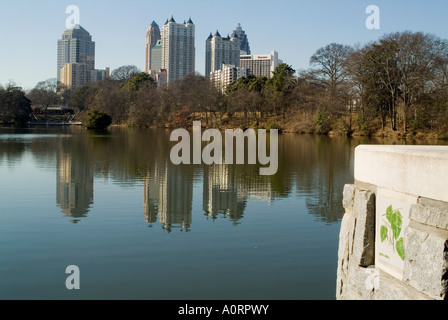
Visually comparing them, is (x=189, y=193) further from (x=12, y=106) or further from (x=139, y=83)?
(x=139, y=83)

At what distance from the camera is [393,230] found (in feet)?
15.8

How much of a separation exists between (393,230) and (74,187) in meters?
12.2

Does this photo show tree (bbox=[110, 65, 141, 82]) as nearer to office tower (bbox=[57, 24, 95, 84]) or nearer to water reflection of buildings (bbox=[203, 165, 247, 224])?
office tower (bbox=[57, 24, 95, 84])


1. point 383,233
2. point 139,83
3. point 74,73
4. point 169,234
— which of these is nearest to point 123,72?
point 139,83

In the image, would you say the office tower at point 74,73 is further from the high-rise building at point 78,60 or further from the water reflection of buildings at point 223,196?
the water reflection of buildings at point 223,196

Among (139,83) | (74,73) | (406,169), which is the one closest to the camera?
→ (406,169)

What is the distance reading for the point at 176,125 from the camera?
77000mm

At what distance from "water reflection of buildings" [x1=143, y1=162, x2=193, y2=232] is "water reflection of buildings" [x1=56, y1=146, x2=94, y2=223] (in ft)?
5.02

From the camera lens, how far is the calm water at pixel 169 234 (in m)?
6.79

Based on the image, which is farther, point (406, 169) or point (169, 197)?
point (169, 197)

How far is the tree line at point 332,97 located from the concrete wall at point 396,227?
143 feet

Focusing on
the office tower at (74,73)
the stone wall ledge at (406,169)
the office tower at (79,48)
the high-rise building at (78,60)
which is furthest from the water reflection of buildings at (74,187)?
the office tower at (79,48)

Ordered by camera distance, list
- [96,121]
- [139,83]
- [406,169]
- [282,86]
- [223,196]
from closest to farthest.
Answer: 1. [406,169]
2. [223,196]
3. [96,121]
4. [282,86]
5. [139,83]
